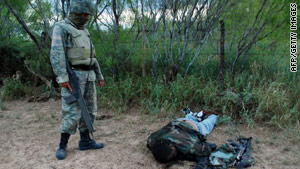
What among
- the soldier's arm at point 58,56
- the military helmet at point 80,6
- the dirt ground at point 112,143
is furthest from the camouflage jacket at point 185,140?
the military helmet at point 80,6

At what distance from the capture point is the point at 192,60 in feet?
15.2

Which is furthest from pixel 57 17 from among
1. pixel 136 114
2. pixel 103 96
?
pixel 136 114

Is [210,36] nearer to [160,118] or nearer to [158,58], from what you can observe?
[158,58]

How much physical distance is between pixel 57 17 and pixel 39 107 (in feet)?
6.19

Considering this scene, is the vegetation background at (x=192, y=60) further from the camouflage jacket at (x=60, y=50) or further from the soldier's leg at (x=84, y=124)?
the camouflage jacket at (x=60, y=50)

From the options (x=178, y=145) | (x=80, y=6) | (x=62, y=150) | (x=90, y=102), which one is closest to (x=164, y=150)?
(x=178, y=145)

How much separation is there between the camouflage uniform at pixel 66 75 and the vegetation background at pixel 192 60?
4.77 ft

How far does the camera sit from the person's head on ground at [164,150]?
2338mm

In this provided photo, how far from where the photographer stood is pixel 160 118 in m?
3.84

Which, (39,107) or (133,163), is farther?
(39,107)

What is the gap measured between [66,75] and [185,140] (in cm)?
135

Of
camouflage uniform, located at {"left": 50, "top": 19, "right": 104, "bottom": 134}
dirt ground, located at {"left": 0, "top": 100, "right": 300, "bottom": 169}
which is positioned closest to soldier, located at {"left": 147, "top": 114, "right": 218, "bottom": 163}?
dirt ground, located at {"left": 0, "top": 100, "right": 300, "bottom": 169}

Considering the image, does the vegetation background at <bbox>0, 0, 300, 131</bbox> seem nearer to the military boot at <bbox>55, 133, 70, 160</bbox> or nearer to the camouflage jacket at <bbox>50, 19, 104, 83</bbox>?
the military boot at <bbox>55, 133, 70, 160</bbox>

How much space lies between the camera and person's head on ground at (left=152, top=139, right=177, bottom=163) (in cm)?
234
